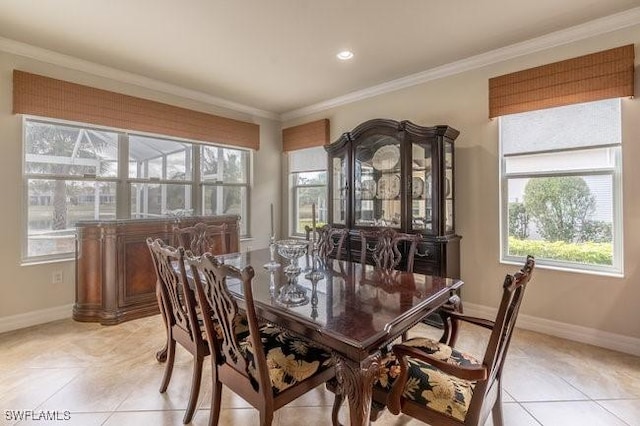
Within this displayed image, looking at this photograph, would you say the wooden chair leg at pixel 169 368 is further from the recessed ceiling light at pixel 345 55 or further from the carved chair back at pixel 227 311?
the recessed ceiling light at pixel 345 55

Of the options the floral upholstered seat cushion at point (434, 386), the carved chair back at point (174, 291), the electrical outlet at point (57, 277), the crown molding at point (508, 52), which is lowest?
the floral upholstered seat cushion at point (434, 386)

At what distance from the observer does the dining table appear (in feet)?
3.93

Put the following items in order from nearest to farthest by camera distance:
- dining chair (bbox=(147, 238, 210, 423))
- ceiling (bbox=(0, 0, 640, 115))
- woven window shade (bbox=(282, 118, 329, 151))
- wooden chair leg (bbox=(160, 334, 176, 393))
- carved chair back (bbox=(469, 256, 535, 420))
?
carved chair back (bbox=(469, 256, 535, 420)) → dining chair (bbox=(147, 238, 210, 423)) → wooden chair leg (bbox=(160, 334, 176, 393)) → ceiling (bbox=(0, 0, 640, 115)) → woven window shade (bbox=(282, 118, 329, 151))

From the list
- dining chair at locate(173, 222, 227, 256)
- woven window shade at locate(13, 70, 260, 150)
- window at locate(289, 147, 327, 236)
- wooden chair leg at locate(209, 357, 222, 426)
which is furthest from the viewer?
window at locate(289, 147, 327, 236)

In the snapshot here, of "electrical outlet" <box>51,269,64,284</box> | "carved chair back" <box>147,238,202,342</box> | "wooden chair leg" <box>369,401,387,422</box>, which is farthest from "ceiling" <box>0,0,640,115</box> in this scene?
"wooden chair leg" <box>369,401,387,422</box>

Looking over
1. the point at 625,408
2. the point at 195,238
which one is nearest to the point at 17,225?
the point at 195,238

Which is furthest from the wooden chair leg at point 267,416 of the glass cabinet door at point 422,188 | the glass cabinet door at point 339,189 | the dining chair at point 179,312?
the glass cabinet door at point 339,189

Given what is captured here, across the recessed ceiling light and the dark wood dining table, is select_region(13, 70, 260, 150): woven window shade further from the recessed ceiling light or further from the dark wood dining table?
the dark wood dining table

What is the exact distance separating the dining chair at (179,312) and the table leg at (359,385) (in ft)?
3.01

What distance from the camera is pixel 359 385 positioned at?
Answer: 46.8 inches

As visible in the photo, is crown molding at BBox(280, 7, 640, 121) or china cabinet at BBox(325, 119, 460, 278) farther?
china cabinet at BBox(325, 119, 460, 278)

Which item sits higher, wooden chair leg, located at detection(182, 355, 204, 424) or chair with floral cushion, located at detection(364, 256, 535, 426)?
chair with floral cushion, located at detection(364, 256, 535, 426)

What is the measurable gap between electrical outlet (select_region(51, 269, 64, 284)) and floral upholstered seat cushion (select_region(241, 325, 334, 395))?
9.21 feet

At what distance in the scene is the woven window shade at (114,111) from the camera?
2.99 metres
